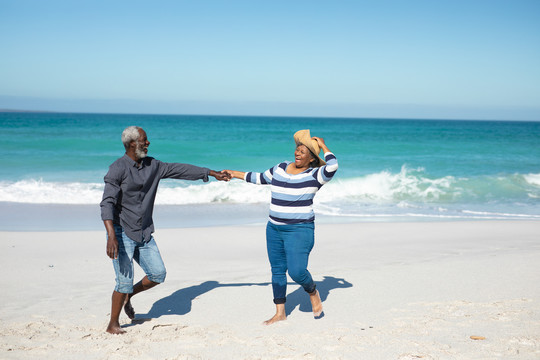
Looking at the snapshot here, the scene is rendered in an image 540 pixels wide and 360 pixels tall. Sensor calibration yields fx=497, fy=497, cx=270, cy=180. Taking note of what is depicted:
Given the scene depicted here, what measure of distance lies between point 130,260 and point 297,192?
1.53 metres

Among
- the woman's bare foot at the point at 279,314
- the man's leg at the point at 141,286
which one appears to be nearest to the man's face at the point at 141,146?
the man's leg at the point at 141,286

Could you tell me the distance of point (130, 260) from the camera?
4191 mm

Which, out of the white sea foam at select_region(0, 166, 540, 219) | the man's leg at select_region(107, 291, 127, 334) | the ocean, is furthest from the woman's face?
the white sea foam at select_region(0, 166, 540, 219)

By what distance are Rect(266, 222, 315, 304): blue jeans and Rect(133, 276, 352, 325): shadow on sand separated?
0.72 metres

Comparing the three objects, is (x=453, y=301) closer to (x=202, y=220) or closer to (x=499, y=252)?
(x=499, y=252)

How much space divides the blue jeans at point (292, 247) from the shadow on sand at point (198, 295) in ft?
2.36

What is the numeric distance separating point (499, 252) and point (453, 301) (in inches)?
109

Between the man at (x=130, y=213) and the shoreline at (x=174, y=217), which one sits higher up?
the man at (x=130, y=213)

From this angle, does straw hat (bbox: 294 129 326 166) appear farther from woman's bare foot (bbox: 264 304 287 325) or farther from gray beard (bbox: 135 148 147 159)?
woman's bare foot (bbox: 264 304 287 325)

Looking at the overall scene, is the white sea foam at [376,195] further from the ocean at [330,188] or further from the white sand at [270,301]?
the white sand at [270,301]

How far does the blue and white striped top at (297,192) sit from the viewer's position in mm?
4316

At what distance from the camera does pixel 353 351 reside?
12.9 feet

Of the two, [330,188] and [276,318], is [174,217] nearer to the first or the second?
[276,318]

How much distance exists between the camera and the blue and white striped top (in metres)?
4.32
